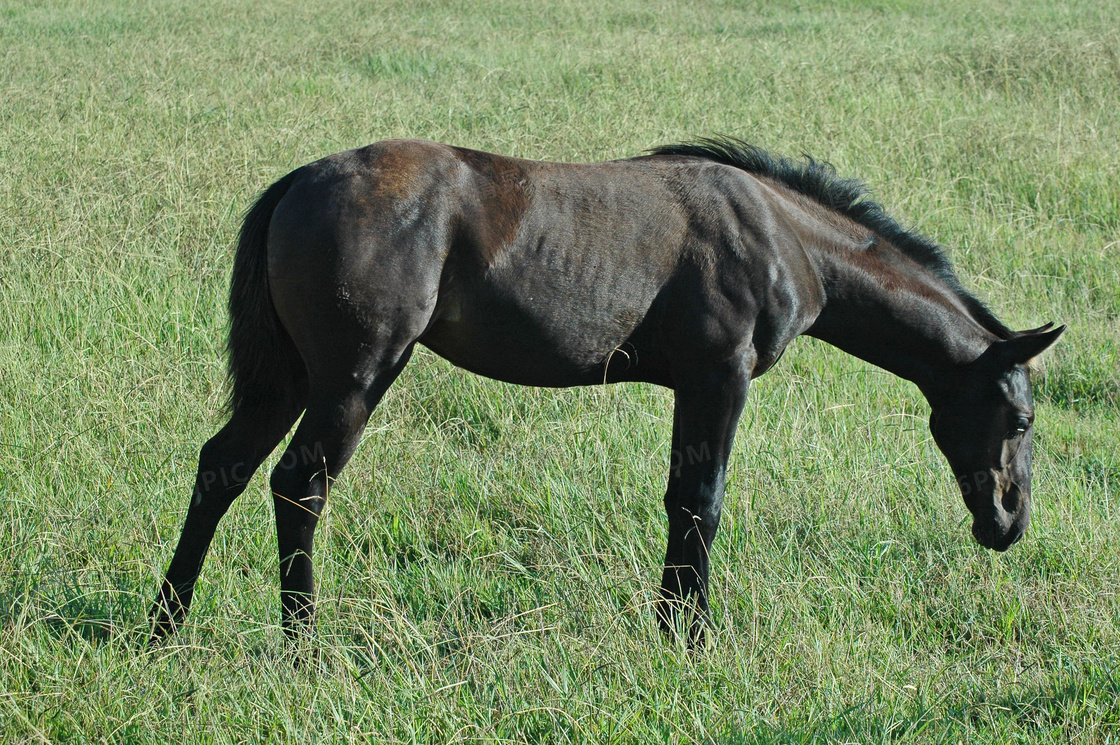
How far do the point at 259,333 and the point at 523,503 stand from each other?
123cm

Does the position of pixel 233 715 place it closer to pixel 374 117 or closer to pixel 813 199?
pixel 813 199

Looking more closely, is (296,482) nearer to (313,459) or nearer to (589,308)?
(313,459)

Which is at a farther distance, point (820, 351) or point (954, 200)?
point (954, 200)

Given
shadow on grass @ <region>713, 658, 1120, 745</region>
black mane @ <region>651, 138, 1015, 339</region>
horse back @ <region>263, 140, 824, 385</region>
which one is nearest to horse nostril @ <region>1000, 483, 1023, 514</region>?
black mane @ <region>651, 138, 1015, 339</region>

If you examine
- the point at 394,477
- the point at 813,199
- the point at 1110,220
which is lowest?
the point at 394,477

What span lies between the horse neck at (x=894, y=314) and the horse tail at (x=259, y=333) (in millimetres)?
1841

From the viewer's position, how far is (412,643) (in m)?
2.85

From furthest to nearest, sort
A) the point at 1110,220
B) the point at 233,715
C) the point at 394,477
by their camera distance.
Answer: the point at 1110,220 → the point at 394,477 → the point at 233,715

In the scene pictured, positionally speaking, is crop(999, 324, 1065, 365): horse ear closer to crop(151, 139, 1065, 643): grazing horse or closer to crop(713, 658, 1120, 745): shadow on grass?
crop(151, 139, 1065, 643): grazing horse

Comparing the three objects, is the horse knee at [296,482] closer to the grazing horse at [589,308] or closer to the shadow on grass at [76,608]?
the grazing horse at [589,308]

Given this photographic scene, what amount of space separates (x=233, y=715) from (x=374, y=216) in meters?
1.39

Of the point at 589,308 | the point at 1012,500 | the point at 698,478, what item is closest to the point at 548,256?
the point at 589,308

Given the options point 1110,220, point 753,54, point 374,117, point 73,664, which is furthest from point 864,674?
point 753,54

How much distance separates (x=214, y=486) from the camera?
304cm
